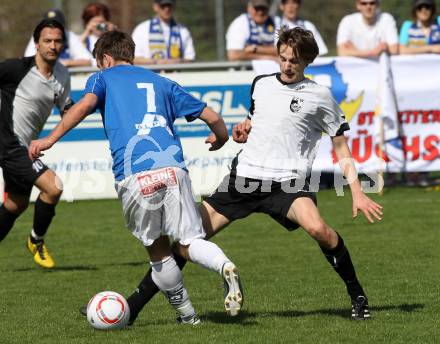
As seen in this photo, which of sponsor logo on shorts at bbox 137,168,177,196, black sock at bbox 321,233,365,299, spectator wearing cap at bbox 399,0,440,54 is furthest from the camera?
spectator wearing cap at bbox 399,0,440,54

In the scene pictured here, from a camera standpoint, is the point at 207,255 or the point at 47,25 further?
the point at 47,25

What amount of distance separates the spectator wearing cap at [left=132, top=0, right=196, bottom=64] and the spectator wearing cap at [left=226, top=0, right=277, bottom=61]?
0.71 meters

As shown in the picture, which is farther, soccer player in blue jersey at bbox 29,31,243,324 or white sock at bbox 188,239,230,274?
soccer player in blue jersey at bbox 29,31,243,324

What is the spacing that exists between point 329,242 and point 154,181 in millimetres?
1153

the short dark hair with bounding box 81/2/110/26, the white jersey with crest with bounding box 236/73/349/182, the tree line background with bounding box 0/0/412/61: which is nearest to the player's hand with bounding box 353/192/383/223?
the white jersey with crest with bounding box 236/73/349/182

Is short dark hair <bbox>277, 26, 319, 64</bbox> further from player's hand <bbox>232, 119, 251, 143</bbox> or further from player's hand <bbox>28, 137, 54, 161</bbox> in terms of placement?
player's hand <bbox>28, 137, 54, 161</bbox>

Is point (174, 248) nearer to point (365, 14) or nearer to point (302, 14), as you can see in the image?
point (365, 14)

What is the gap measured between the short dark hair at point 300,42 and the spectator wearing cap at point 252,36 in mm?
7310

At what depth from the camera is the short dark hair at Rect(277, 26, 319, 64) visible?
6492 millimetres

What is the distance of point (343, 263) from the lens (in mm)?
6590

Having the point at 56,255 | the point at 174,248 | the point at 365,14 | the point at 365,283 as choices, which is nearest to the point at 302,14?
the point at 365,14

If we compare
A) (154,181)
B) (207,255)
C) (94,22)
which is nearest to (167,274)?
(207,255)

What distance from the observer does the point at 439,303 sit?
7.11 m

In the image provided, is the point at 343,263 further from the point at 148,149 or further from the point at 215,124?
the point at 148,149
